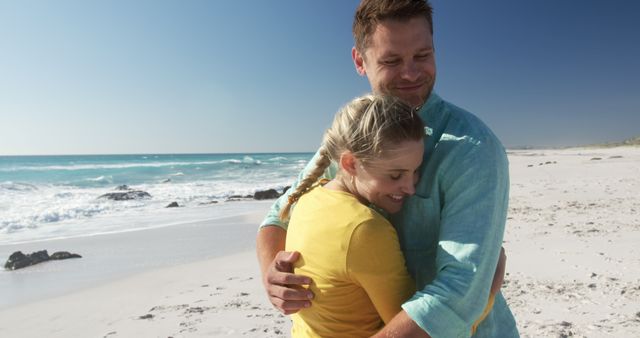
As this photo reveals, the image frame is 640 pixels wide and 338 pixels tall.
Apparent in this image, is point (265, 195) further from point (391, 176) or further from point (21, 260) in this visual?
point (391, 176)

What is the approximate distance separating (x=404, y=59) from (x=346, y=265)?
2.55 ft

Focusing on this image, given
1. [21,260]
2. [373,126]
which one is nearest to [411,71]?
[373,126]

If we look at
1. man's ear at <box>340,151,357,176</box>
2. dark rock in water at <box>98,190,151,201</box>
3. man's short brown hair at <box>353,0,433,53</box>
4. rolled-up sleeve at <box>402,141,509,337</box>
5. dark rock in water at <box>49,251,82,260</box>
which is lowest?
dark rock in water at <box>98,190,151,201</box>

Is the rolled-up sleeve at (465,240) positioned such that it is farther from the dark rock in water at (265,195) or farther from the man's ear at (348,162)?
the dark rock in water at (265,195)

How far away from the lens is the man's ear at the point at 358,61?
A: 1.83 m

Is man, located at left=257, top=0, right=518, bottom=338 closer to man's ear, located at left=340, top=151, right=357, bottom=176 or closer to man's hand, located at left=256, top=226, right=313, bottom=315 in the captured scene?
man's hand, located at left=256, top=226, right=313, bottom=315

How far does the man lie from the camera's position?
124 centimetres

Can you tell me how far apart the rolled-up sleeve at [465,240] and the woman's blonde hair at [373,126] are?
166 millimetres

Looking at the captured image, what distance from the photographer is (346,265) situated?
1324 mm

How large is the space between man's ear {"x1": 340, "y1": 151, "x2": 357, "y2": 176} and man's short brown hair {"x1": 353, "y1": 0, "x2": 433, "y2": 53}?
0.48m

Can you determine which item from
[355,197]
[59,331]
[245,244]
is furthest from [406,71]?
[245,244]

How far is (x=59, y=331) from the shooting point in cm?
470

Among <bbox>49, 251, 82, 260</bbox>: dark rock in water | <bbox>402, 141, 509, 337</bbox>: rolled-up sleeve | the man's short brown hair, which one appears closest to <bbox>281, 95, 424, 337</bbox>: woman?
<bbox>402, 141, 509, 337</bbox>: rolled-up sleeve

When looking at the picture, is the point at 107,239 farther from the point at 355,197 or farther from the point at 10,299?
the point at 355,197
